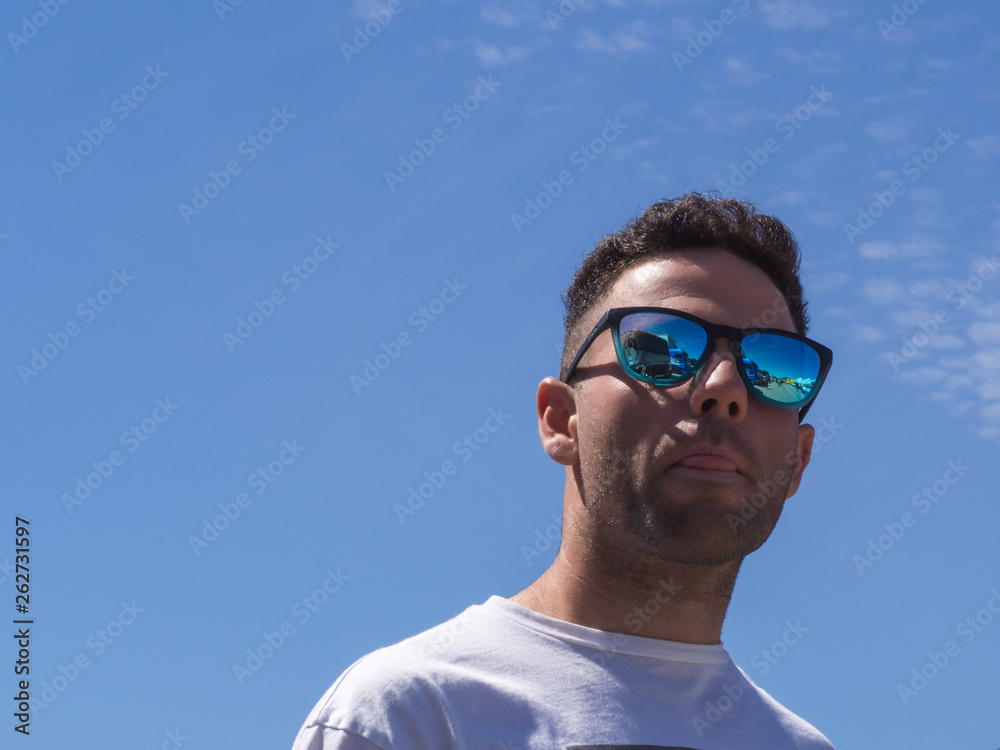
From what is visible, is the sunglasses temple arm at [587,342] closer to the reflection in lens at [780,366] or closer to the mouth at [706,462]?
the reflection in lens at [780,366]

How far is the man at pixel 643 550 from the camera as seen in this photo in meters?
3.10

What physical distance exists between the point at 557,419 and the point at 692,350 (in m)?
0.63

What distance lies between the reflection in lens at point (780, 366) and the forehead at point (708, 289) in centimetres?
10

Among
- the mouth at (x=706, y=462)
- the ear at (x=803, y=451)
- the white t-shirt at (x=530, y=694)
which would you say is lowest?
the white t-shirt at (x=530, y=694)

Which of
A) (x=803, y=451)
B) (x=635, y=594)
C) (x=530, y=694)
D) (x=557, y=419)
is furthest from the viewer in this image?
(x=803, y=451)

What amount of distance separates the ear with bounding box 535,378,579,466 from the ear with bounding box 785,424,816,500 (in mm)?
943

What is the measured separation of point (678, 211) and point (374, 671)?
7.37ft

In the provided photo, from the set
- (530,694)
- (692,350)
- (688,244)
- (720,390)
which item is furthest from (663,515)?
(688,244)

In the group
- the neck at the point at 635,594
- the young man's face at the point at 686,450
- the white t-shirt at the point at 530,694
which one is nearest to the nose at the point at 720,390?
the young man's face at the point at 686,450

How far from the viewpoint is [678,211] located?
4.12 m

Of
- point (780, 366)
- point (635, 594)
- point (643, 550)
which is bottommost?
point (635, 594)

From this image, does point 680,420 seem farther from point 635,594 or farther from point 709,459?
point 635,594

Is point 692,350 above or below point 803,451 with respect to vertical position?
below

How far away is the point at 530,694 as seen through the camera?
125 inches
